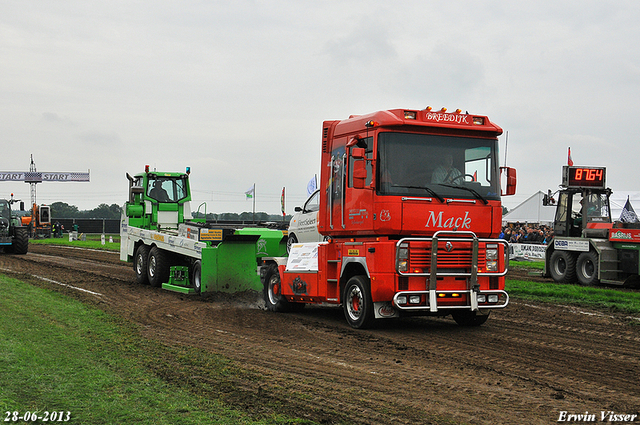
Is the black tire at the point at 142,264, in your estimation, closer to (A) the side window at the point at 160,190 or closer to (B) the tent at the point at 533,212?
(A) the side window at the point at 160,190

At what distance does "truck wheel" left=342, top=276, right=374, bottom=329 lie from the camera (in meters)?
9.73

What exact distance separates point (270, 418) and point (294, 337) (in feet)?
13.6

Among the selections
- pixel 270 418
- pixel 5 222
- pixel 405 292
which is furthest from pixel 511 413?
pixel 5 222

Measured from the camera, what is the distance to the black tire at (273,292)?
12281mm

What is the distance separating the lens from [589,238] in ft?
62.5

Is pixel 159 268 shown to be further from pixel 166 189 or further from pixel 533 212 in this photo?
pixel 533 212

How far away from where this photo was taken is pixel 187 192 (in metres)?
19.0

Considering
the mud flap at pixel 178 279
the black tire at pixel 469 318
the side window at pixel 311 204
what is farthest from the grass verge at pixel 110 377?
the side window at pixel 311 204

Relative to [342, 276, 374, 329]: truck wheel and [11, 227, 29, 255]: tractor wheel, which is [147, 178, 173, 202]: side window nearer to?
[342, 276, 374, 329]: truck wheel

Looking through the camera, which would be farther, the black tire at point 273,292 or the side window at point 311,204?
the side window at point 311,204

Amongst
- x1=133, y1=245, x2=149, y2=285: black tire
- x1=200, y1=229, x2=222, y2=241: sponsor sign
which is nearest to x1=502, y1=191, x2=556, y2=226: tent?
x1=133, y1=245, x2=149, y2=285: black tire

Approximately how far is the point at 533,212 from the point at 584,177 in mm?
24254

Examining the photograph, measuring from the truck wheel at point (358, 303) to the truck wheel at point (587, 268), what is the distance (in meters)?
11.1

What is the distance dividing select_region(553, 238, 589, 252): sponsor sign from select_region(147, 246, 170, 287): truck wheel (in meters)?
11.6
